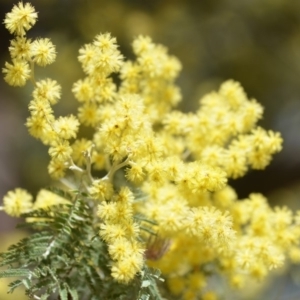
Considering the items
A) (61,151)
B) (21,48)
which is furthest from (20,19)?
(61,151)

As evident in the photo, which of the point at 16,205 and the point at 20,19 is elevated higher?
the point at 20,19

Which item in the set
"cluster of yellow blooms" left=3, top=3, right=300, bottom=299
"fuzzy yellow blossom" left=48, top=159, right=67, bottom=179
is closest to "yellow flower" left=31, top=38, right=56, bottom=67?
"cluster of yellow blooms" left=3, top=3, right=300, bottom=299

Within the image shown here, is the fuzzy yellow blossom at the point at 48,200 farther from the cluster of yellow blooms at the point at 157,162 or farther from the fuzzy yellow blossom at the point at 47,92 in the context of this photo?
the fuzzy yellow blossom at the point at 47,92

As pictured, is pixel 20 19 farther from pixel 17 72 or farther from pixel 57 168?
pixel 57 168

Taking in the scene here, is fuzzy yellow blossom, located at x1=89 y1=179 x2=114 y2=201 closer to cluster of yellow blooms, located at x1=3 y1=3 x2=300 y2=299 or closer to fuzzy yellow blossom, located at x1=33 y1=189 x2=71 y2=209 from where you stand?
cluster of yellow blooms, located at x1=3 y1=3 x2=300 y2=299

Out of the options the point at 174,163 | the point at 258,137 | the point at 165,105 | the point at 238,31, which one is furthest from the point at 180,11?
the point at 174,163

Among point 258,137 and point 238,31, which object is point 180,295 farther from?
point 238,31

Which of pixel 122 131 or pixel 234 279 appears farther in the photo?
pixel 234 279
